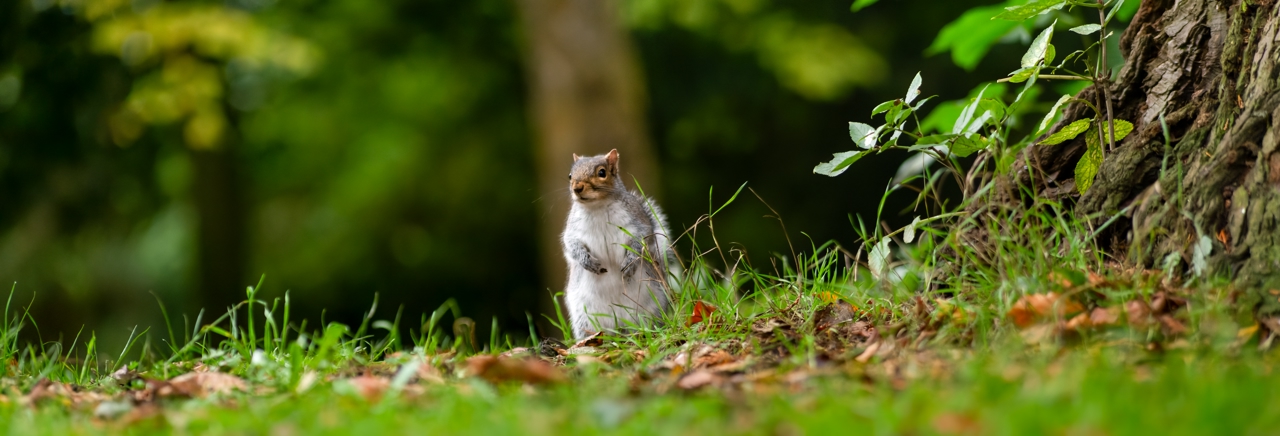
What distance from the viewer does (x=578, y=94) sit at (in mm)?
8086

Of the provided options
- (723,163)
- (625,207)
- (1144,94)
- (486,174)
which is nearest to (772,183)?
(723,163)

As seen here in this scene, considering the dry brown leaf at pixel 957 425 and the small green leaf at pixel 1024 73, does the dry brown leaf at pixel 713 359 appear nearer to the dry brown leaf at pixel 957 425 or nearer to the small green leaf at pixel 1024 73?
the dry brown leaf at pixel 957 425

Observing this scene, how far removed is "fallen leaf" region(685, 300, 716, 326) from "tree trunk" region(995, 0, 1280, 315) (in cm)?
91

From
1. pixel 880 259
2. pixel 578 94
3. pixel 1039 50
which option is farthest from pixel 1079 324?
pixel 578 94

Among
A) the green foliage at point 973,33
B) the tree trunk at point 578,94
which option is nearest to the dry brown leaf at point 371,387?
the green foliage at point 973,33

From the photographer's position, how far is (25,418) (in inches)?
86.6

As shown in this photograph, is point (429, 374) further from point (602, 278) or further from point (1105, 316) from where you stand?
point (602, 278)

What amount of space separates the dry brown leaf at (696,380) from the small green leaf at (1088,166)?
138 centimetres

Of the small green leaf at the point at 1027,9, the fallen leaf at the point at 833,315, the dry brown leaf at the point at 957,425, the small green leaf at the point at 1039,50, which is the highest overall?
the small green leaf at the point at 1027,9

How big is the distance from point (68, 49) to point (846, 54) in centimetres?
638

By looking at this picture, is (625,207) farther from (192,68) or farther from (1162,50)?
(192,68)

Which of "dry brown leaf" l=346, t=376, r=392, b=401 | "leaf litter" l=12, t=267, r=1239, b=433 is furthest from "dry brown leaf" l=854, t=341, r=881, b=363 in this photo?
"dry brown leaf" l=346, t=376, r=392, b=401

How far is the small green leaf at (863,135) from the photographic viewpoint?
10.1 feet

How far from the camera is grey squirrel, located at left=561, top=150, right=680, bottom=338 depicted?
4.03m
